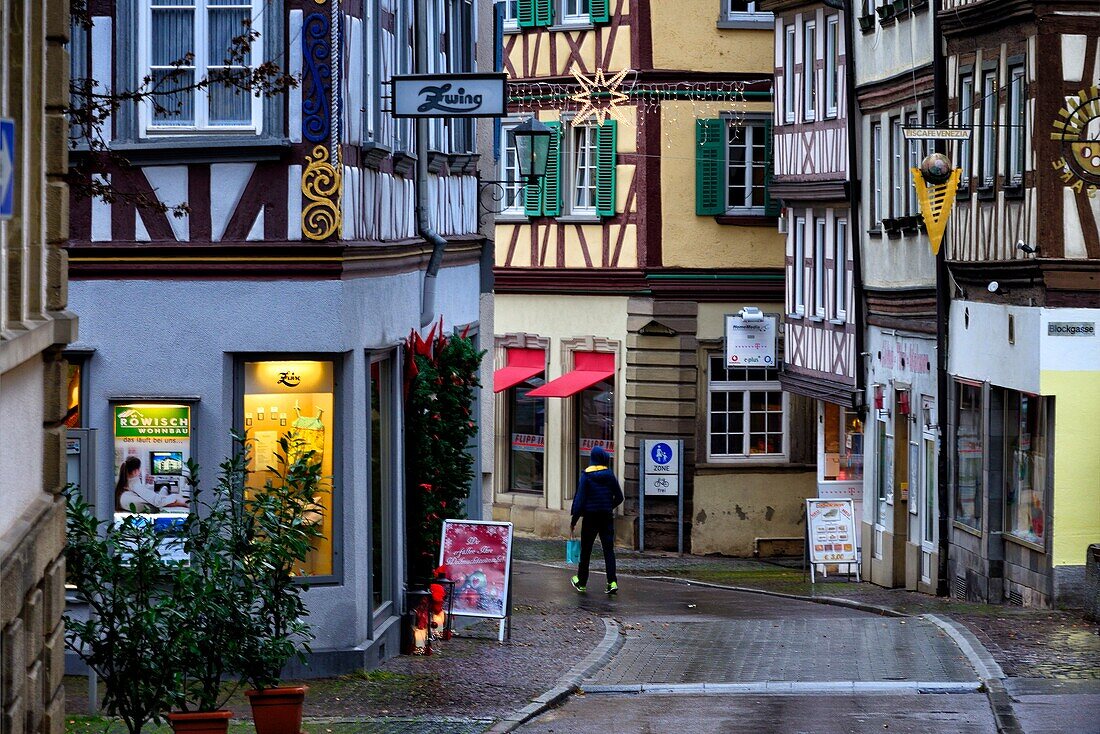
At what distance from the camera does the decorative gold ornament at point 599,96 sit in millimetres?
35000

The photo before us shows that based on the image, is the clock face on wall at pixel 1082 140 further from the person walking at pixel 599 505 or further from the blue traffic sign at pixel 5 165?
the blue traffic sign at pixel 5 165

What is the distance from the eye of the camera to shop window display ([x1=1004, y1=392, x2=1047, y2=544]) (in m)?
21.7

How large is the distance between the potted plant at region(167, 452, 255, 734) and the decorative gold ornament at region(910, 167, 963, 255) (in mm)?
14661

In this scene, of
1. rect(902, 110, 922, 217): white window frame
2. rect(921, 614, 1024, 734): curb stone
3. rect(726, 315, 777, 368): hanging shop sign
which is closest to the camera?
rect(921, 614, 1024, 734): curb stone

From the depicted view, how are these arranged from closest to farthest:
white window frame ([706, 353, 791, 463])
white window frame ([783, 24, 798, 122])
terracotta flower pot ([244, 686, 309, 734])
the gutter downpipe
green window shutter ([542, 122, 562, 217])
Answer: terracotta flower pot ([244, 686, 309, 734]) → the gutter downpipe → white window frame ([783, 24, 798, 122]) → white window frame ([706, 353, 791, 463]) → green window shutter ([542, 122, 562, 217])

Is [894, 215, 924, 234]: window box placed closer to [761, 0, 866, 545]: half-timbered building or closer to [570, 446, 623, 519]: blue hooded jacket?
[761, 0, 866, 545]: half-timbered building

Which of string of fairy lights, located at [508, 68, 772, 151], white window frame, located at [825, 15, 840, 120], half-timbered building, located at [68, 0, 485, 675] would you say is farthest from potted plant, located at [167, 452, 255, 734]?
string of fairy lights, located at [508, 68, 772, 151]

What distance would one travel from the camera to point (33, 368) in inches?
367

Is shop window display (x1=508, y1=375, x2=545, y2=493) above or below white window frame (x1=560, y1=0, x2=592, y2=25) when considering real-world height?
below

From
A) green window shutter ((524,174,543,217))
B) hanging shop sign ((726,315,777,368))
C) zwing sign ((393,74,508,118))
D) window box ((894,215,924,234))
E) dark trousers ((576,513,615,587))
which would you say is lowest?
dark trousers ((576,513,615,587))

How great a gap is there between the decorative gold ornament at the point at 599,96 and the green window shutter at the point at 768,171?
8.12ft

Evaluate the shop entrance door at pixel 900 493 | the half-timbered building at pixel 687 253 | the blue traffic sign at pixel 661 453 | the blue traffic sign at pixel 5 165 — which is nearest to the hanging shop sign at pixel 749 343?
the half-timbered building at pixel 687 253

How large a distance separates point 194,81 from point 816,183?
17192 mm

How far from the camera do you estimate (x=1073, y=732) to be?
12.9 m
